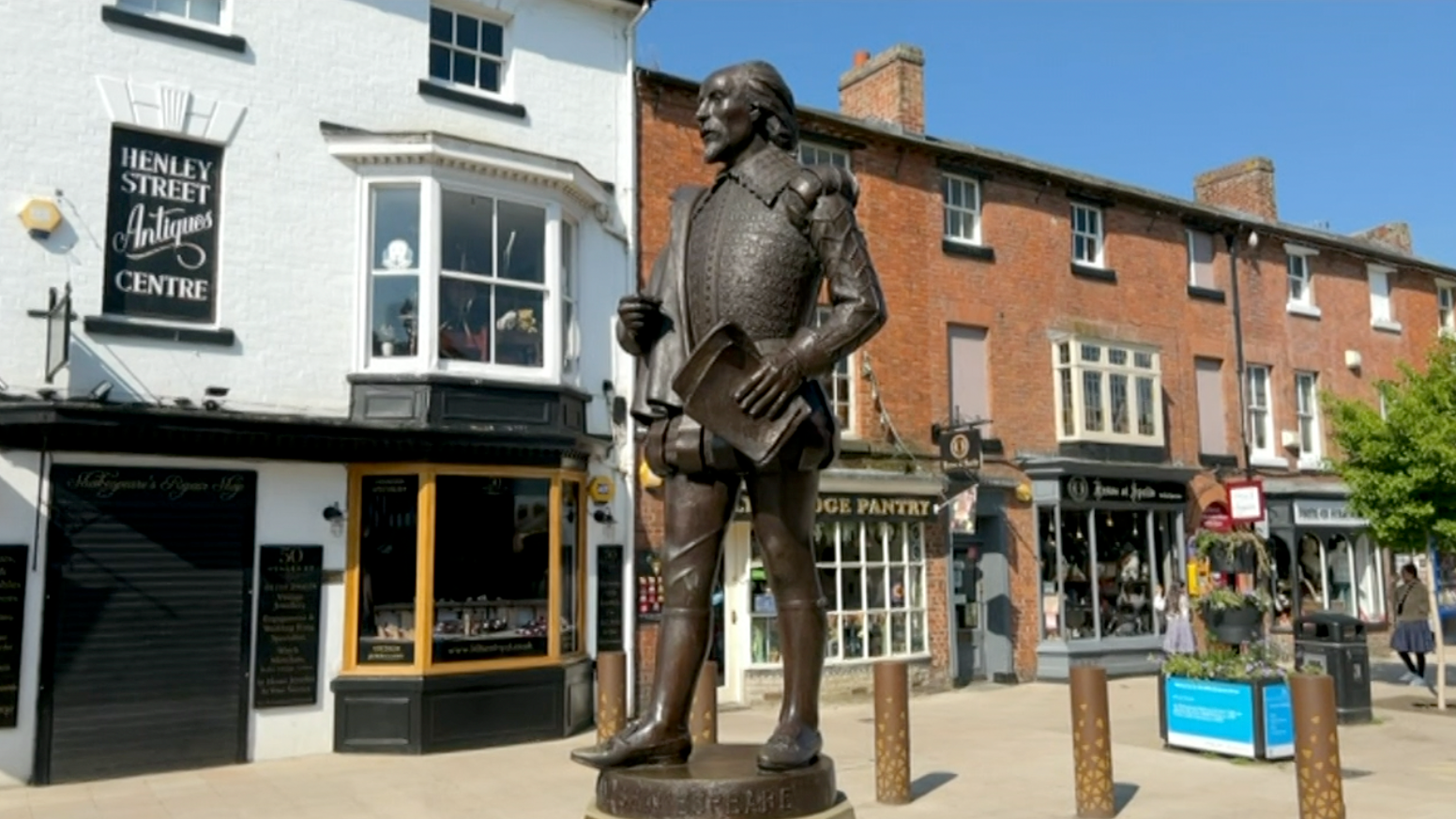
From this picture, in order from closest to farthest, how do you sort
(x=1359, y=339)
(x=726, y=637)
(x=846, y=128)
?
(x=726, y=637)
(x=846, y=128)
(x=1359, y=339)

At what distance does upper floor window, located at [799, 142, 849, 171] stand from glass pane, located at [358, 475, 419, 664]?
282 inches

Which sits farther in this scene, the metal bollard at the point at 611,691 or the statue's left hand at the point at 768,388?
the metal bollard at the point at 611,691

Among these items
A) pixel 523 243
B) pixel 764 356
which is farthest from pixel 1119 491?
pixel 764 356

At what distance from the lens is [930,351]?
16922 millimetres

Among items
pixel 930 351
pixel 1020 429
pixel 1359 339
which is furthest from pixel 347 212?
pixel 1359 339

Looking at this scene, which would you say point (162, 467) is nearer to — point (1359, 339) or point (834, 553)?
point (834, 553)

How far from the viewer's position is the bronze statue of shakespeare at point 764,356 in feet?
13.7

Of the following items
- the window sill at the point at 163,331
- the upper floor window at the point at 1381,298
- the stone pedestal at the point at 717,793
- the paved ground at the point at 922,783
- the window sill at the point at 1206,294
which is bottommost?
the paved ground at the point at 922,783

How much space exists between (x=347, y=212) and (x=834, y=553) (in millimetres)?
7492

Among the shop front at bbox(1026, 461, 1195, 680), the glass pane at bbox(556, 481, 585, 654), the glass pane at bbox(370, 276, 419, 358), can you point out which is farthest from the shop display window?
the glass pane at bbox(370, 276, 419, 358)

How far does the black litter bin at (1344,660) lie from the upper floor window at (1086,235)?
25.2 ft

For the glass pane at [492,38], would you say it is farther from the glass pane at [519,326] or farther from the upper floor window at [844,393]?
the upper floor window at [844,393]

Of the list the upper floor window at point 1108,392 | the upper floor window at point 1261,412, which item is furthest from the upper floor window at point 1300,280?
the upper floor window at point 1108,392

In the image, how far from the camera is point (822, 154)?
16.2 metres
